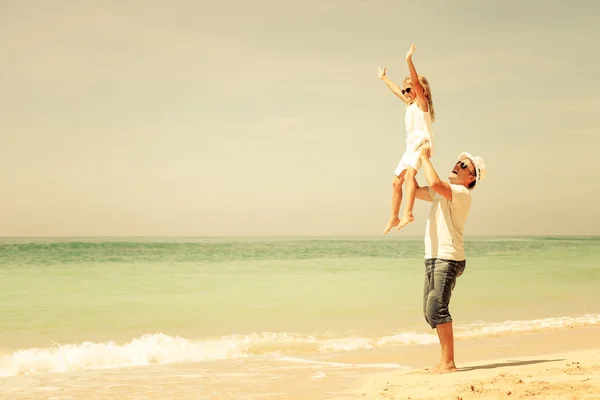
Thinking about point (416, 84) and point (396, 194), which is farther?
point (396, 194)

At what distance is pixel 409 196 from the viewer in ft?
14.9

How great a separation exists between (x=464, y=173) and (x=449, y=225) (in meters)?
0.41

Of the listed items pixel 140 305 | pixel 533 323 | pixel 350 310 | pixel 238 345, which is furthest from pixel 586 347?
pixel 140 305

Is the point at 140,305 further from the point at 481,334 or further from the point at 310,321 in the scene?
the point at 481,334

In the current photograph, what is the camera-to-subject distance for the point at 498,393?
142 inches

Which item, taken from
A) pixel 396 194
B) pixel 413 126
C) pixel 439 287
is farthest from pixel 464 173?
pixel 396 194

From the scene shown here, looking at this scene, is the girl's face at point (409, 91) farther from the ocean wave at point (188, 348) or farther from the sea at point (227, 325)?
the ocean wave at point (188, 348)

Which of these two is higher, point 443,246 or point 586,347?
point 443,246

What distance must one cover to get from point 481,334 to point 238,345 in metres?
3.17

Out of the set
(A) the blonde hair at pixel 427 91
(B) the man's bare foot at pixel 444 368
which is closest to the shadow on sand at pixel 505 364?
(B) the man's bare foot at pixel 444 368

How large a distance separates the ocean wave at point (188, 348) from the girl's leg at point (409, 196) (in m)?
2.51

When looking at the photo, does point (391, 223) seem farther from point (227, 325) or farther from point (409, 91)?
point (227, 325)

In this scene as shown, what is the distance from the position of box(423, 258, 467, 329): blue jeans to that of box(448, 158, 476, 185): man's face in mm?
591

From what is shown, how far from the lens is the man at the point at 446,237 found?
4.17 meters
